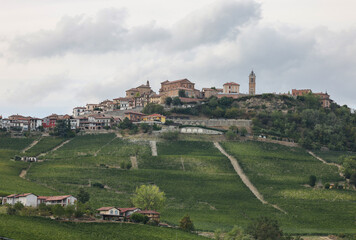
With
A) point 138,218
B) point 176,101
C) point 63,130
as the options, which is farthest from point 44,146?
point 138,218

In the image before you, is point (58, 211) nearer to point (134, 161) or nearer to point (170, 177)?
point (170, 177)

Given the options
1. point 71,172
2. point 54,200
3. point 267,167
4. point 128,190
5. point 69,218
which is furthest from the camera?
point 267,167

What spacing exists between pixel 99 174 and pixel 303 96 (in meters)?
69.7

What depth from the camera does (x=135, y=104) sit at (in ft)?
502

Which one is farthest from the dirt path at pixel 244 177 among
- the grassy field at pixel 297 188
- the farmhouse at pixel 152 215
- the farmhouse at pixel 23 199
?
the farmhouse at pixel 23 199

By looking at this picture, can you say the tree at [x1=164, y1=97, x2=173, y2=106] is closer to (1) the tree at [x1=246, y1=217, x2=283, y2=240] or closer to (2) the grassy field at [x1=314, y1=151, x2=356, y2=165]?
(2) the grassy field at [x1=314, y1=151, x2=356, y2=165]

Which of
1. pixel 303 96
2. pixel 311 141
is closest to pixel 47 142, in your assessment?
pixel 311 141

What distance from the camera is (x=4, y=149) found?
379ft

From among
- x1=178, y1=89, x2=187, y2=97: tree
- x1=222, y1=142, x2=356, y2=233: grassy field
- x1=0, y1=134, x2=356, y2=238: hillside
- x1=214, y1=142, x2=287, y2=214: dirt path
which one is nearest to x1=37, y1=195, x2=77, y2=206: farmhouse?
x1=0, y1=134, x2=356, y2=238: hillside

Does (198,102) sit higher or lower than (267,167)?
higher

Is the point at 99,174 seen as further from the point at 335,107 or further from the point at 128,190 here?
the point at 335,107

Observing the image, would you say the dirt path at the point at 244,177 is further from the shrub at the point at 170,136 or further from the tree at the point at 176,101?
the tree at the point at 176,101

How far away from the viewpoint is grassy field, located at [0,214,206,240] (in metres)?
52.9

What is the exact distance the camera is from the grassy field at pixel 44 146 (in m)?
112
